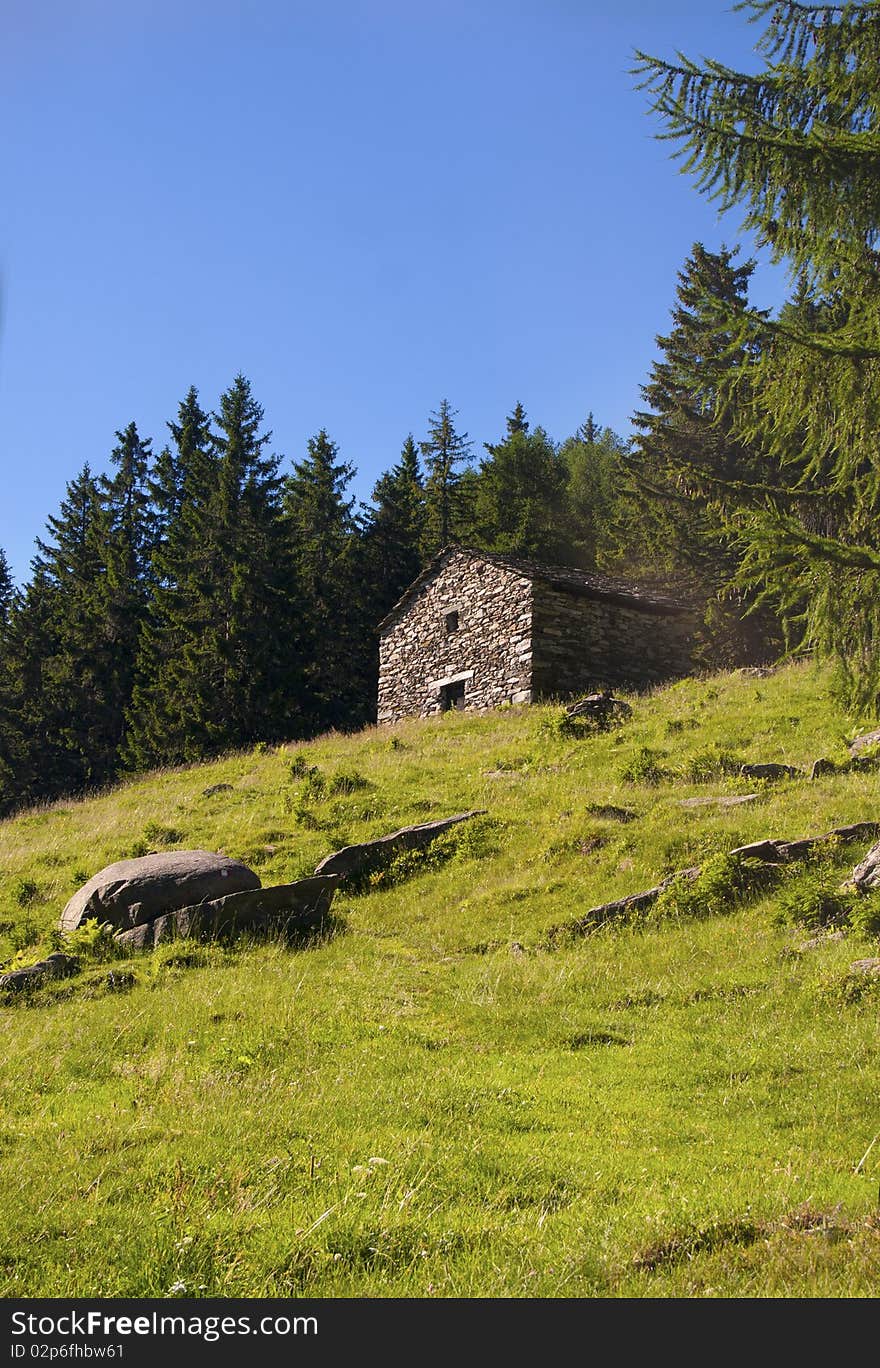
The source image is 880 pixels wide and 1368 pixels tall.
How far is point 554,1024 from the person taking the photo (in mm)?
7762

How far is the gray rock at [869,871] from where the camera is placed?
9.24 metres

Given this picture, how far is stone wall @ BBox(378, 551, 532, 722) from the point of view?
88.8 ft

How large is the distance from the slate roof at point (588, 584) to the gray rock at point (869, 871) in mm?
18107

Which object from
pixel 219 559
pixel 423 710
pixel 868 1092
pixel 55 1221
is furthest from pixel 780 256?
pixel 219 559

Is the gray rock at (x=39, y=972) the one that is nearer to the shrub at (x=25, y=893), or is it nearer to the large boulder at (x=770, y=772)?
the shrub at (x=25, y=893)

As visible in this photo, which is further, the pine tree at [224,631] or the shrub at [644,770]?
the pine tree at [224,631]

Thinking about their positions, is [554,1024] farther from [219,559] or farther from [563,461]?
[563,461]

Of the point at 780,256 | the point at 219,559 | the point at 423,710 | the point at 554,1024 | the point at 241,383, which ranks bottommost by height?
the point at 554,1024

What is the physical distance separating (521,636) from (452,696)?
3.59 meters

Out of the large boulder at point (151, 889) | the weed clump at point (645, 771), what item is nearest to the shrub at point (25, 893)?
the large boulder at point (151, 889)

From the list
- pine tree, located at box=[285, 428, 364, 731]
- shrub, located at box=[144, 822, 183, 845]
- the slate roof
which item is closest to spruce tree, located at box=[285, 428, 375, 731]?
pine tree, located at box=[285, 428, 364, 731]

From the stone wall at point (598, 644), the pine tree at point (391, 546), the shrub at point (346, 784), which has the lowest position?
the shrub at point (346, 784)

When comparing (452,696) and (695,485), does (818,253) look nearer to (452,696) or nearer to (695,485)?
(695,485)
